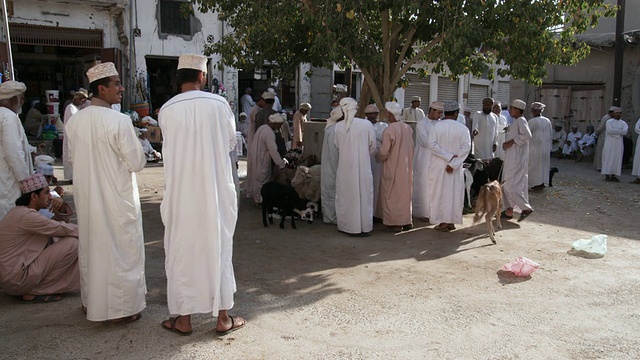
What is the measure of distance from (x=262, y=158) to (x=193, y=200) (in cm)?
469

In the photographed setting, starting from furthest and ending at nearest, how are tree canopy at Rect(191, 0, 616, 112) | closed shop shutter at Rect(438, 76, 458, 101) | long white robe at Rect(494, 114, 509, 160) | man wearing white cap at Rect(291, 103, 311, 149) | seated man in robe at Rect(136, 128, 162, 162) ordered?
closed shop shutter at Rect(438, 76, 458, 101) → seated man in robe at Rect(136, 128, 162, 162) → man wearing white cap at Rect(291, 103, 311, 149) → long white robe at Rect(494, 114, 509, 160) → tree canopy at Rect(191, 0, 616, 112)

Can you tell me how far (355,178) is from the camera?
6941mm

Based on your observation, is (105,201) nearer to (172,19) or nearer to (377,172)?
(377,172)

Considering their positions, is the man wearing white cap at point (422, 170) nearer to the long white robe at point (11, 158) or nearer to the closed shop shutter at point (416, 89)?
the long white robe at point (11, 158)

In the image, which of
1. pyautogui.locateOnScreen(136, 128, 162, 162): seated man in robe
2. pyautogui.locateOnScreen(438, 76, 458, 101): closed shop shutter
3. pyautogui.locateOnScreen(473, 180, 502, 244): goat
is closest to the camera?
pyautogui.locateOnScreen(473, 180, 502, 244): goat

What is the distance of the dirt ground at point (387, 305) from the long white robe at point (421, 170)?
1.84 ft

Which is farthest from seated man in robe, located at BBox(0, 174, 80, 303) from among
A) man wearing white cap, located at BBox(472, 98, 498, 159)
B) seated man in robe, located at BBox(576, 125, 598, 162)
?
seated man in robe, located at BBox(576, 125, 598, 162)

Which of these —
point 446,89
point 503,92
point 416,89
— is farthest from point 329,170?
point 503,92

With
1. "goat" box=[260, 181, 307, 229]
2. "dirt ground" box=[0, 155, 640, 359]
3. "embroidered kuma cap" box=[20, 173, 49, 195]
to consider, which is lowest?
"dirt ground" box=[0, 155, 640, 359]

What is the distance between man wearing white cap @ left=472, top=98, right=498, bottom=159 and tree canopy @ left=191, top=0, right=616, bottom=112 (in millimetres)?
2146

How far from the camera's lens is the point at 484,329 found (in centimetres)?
406

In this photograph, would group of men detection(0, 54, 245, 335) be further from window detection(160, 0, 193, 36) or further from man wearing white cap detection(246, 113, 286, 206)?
window detection(160, 0, 193, 36)

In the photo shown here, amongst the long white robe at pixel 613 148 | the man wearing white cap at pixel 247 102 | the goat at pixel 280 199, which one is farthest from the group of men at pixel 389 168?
the man wearing white cap at pixel 247 102

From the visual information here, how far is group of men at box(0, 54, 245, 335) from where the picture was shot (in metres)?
3.64
